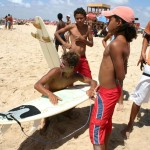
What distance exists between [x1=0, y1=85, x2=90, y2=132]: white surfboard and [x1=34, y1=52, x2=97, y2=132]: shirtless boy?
0.29ft

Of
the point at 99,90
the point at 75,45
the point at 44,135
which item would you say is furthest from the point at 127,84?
the point at 99,90

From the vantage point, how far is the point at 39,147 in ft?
12.1

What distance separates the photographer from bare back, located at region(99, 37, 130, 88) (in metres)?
2.63

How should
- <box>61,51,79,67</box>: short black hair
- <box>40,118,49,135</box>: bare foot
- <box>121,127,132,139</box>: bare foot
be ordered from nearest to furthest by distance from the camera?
<box>61,51,79,67</box>: short black hair < <box>121,127,132,139</box>: bare foot < <box>40,118,49,135</box>: bare foot

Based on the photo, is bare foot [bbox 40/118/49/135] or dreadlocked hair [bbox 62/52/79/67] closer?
dreadlocked hair [bbox 62/52/79/67]

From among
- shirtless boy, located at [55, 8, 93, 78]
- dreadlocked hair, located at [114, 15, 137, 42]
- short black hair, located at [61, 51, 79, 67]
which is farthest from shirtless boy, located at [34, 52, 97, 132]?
dreadlocked hair, located at [114, 15, 137, 42]

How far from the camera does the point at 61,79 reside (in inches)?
148

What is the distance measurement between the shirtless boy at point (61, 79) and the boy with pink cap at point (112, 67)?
27.9 inches

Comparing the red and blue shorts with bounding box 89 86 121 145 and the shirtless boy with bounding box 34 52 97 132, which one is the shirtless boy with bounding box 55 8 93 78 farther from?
the red and blue shorts with bounding box 89 86 121 145

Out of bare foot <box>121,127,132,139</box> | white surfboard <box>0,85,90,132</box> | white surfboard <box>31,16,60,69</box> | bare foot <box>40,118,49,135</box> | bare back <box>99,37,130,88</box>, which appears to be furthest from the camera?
white surfboard <box>31,16,60,69</box>

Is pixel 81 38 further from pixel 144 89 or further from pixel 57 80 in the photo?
pixel 144 89

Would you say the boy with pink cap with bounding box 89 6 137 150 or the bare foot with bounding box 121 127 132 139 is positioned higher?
the boy with pink cap with bounding box 89 6 137 150

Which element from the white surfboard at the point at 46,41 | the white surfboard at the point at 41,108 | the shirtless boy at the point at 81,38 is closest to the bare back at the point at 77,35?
the shirtless boy at the point at 81,38

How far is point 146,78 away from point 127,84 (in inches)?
→ 98.7
